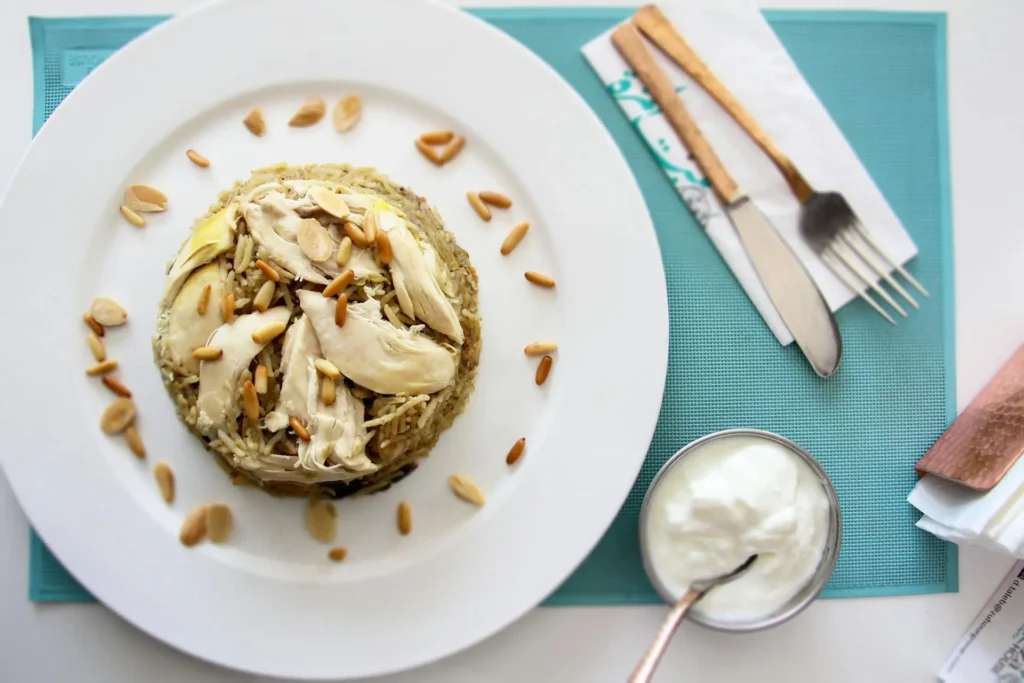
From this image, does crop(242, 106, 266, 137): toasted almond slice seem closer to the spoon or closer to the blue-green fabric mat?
the blue-green fabric mat

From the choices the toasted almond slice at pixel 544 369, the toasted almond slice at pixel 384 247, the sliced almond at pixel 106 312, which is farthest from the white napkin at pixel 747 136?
the sliced almond at pixel 106 312

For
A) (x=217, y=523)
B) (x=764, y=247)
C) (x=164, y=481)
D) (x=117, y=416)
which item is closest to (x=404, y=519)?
(x=217, y=523)

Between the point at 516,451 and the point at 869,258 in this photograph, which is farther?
the point at 869,258

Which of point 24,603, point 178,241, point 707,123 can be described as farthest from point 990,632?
point 24,603

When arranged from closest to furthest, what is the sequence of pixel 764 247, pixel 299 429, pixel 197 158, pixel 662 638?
pixel 299 429 → pixel 662 638 → pixel 197 158 → pixel 764 247

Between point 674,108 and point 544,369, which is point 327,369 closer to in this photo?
point 544,369

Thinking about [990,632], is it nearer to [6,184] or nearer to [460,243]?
[460,243]

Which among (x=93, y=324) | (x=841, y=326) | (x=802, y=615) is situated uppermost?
(x=93, y=324)
